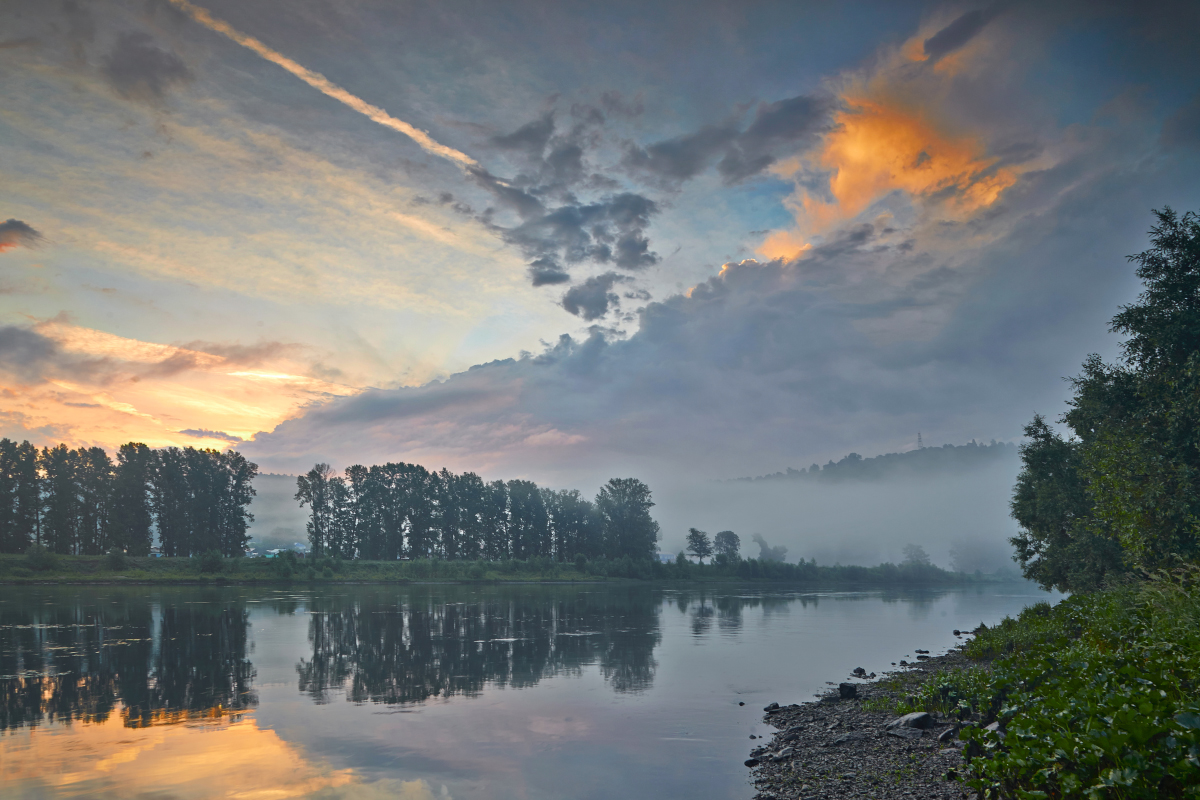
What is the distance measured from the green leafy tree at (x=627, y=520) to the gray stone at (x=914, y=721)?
159m

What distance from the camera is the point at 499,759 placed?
Answer: 20234 mm

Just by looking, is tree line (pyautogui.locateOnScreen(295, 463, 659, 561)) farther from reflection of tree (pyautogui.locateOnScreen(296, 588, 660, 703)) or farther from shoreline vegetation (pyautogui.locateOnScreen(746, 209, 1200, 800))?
shoreline vegetation (pyautogui.locateOnScreen(746, 209, 1200, 800))

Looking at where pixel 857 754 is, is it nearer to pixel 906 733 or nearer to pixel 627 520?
pixel 906 733

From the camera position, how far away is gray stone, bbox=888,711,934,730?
63.2 ft

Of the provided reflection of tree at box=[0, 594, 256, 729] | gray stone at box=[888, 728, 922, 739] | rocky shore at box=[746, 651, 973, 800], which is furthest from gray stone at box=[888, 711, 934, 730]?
reflection of tree at box=[0, 594, 256, 729]

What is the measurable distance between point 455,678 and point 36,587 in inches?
4119

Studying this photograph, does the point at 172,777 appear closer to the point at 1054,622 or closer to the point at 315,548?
the point at 1054,622

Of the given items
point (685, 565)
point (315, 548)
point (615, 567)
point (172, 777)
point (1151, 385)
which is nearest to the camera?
point (172, 777)

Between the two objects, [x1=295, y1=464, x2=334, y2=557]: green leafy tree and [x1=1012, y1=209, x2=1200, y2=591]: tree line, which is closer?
[x1=1012, y1=209, x2=1200, y2=591]: tree line

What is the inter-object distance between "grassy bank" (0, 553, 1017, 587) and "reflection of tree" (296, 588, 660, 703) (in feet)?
201

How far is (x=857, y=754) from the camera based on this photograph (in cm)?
1766

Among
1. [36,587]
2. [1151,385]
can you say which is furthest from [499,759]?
[36,587]

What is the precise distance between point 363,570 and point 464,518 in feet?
107

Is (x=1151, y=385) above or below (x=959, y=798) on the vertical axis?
above
